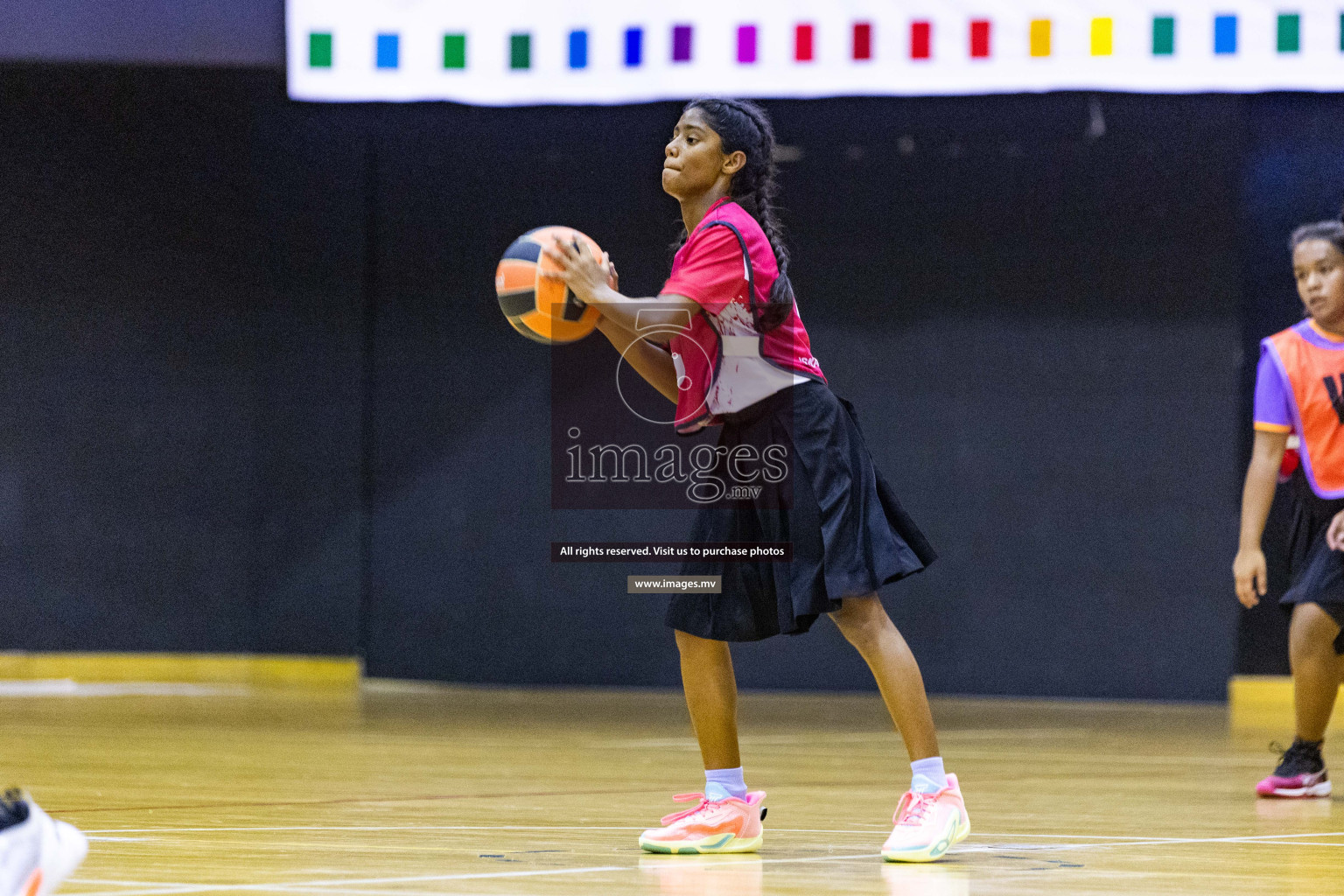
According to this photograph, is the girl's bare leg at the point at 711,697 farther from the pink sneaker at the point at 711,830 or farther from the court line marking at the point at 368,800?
the court line marking at the point at 368,800

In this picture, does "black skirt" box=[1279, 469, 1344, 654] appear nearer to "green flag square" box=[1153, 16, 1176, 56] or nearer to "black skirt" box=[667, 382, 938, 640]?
"black skirt" box=[667, 382, 938, 640]

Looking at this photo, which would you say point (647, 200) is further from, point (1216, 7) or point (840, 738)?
point (840, 738)

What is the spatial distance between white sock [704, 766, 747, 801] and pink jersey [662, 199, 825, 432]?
21.0 inches

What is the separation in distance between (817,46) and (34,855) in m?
5.02

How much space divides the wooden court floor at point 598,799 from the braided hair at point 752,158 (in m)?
0.88

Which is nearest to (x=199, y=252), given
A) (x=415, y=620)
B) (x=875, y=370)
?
(x=415, y=620)

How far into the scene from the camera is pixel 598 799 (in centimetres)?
330

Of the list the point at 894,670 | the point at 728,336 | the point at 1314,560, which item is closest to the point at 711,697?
the point at 894,670

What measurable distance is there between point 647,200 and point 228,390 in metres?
1.97

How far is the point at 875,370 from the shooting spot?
6.88 metres

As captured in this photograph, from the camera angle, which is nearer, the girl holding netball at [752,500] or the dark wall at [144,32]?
the girl holding netball at [752,500]

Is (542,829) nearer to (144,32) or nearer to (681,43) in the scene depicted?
(681,43)

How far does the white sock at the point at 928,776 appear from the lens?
2432 millimetres

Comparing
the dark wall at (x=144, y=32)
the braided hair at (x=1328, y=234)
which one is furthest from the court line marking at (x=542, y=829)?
the dark wall at (x=144, y=32)
